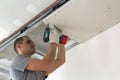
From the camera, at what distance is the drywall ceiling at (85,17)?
5.40 ft

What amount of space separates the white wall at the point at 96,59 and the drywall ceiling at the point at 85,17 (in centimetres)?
8

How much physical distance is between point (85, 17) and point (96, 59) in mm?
390

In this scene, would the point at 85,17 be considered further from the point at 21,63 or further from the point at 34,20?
the point at 21,63

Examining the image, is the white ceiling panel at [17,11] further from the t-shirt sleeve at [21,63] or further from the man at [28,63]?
the t-shirt sleeve at [21,63]

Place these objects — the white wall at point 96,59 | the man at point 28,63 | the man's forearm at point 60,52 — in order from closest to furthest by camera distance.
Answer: the man at point 28,63 → the white wall at point 96,59 → the man's forearm at point 60,52

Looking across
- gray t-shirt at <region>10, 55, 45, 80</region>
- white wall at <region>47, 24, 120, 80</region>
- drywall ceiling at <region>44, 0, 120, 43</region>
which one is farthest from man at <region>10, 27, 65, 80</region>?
white wall at <region>47, 24, 120, 80</region>

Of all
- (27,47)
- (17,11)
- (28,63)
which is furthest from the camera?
(17,11)

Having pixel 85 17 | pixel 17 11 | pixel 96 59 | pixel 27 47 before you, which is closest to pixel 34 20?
pixel 17 11

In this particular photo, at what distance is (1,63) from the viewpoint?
2.76 m

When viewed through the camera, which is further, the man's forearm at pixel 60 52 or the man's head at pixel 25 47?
the man's forearm at pixel 60 52

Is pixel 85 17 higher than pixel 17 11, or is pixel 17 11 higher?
pixel 17 11

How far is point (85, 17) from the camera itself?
1.80m

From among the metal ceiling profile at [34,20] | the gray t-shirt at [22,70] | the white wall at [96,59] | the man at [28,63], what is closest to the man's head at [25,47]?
the man at [28,63]

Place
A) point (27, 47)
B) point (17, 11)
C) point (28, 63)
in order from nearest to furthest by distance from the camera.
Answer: point (28, 63) < point (27, 47) < point (17, 11)
